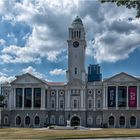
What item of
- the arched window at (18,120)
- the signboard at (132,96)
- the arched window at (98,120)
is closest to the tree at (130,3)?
the signboard at (132,96)

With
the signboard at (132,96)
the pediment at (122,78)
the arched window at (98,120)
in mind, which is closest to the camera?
the signboard at (132,96)

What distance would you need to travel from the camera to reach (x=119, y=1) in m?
29.5

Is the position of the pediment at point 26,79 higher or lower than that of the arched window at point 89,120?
higher

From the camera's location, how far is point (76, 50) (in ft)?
486

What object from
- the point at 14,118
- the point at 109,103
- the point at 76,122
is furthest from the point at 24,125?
the point at 109,103

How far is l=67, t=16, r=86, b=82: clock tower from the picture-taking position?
147m

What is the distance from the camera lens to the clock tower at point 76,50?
146825 millimetres

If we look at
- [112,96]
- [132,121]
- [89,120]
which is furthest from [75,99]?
[132,121]

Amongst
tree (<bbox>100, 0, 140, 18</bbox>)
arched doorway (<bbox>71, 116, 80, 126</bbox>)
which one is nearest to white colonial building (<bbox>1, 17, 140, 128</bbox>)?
arched doorway (<bbox>71, 116, 80, 126</bbox>)

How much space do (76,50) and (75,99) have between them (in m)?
16.0

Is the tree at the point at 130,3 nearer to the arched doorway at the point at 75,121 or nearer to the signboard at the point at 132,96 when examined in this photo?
the signboard at the point at 132,96

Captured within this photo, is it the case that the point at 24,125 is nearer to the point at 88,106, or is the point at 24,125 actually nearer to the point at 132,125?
the point at 88,106

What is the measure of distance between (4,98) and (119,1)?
388 feet

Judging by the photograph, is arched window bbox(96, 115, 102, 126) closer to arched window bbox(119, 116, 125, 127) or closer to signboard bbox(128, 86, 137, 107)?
arched window bbox(119, 116, 125, 127)
